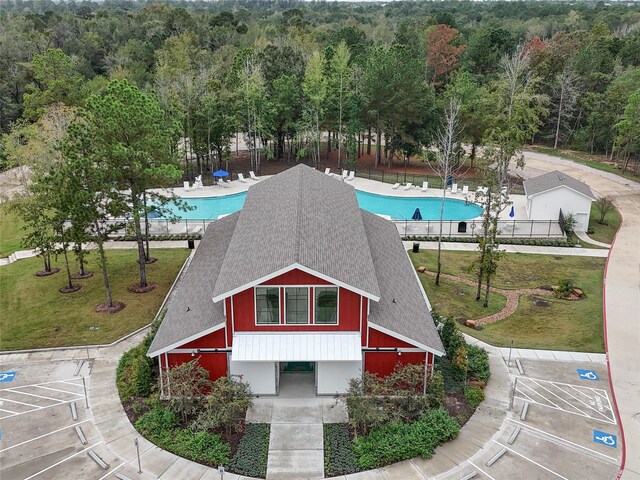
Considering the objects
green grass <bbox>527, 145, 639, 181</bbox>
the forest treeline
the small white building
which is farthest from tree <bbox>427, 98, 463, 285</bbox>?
green grass <bbox>527, 145, 639, 181</bbox>

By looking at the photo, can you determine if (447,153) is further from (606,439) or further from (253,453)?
(253,453)

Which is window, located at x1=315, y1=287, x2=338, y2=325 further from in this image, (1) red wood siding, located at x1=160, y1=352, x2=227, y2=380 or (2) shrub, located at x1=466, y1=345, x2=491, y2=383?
(2) shrub, located at x1=466, y1=345, x2=491, y2=383

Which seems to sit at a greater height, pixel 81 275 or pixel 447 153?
pixel 447 153

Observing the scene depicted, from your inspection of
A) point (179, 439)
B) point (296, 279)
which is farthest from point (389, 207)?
point (179, 439)

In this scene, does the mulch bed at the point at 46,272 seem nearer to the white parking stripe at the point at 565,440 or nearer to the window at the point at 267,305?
the window at the point at 267,305

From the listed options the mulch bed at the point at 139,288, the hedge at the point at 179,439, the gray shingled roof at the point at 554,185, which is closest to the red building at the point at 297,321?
the hedge at the point at 179,439

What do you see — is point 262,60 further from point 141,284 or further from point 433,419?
point 433,419

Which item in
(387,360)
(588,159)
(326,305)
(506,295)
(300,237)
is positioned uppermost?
(588,159)
